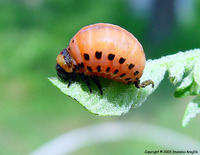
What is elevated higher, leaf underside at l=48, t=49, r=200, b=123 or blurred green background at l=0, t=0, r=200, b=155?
blurred green background at l=0, t=0, r=200, b=155

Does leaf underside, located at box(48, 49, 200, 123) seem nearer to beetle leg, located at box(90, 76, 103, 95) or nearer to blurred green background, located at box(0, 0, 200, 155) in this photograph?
beetle leg, located at box(90, 76, 103, 95)

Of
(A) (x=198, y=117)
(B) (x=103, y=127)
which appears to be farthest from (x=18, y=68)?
(A) (x=198, y=117)

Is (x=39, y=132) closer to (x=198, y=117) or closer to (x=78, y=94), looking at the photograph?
(x=198, y=117)

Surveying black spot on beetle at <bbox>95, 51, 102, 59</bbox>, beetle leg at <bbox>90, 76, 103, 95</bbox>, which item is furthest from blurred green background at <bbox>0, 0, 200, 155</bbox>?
black spot on beetle at <bbox>95, 51, 102, 59</bbox>

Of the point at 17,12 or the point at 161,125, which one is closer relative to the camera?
the point at 161,125

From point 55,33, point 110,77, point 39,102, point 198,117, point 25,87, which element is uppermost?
point 55,33

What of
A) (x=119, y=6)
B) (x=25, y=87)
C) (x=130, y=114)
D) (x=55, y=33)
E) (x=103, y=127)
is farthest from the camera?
(x=119, y=6)
